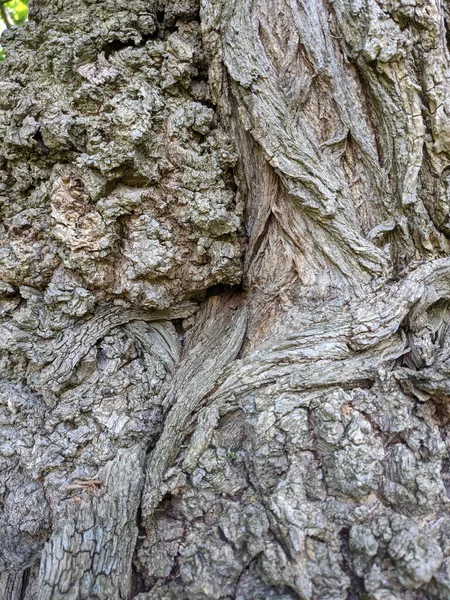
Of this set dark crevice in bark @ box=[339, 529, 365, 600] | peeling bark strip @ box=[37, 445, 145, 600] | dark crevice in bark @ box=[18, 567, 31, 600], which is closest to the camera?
dark crevice in bark @ box=[339, 529, 365, 600]

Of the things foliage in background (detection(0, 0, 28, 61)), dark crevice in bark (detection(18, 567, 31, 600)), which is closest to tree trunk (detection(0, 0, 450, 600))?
dark crevice in bark (detection(18, 567, 31, 600))

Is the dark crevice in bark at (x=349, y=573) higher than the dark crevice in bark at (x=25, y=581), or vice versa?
the dark crevice in bark at (x=25, y=581)

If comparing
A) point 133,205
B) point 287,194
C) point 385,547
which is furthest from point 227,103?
point 385,547

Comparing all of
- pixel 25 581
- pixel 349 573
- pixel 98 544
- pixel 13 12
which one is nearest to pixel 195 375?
pixel 98 544

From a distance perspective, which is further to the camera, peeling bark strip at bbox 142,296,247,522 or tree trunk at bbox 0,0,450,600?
peeling bark strip at bbox 142,296,247,522

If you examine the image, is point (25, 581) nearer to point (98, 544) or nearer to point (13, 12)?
point (98, 544)

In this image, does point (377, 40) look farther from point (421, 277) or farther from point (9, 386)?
point (9, 386)

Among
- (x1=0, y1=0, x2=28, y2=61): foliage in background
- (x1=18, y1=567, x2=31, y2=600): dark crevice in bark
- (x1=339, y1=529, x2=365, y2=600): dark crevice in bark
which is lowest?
(x1=339, y1=529, x2=365, y2=600): dark crevice in bark

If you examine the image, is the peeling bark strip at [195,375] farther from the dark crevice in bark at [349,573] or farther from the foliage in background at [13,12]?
the foliage in background at [13,12]

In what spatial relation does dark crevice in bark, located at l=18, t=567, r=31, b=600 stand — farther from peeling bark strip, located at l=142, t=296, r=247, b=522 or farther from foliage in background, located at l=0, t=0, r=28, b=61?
foliage in background, located at l=0, t=0, r=28, b=61

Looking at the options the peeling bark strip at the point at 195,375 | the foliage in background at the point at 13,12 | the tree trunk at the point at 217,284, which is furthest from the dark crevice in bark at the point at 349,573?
the foliage in background at the point at 13,12
